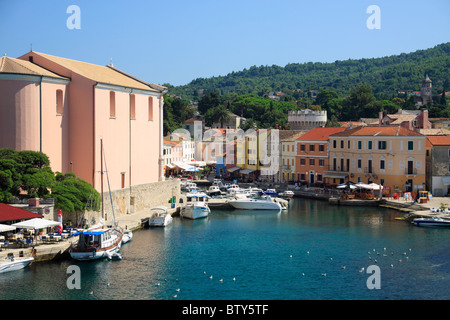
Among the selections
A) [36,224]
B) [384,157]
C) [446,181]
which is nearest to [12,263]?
[36,224]

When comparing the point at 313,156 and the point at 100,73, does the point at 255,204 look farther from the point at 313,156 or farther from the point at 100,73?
the point at 100,73

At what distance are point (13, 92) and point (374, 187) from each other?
26665mm

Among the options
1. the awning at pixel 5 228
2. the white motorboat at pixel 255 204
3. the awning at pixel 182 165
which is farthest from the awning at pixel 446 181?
the awning at pixel 5 228

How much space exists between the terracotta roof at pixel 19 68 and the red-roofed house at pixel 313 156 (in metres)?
27.1

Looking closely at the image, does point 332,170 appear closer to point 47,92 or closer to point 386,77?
point 47,92

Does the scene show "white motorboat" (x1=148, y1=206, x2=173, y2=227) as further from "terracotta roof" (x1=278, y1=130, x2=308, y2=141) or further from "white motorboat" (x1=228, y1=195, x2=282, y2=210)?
"terracotta roof" (x1=278, y1=130, x2=308, y2=141)

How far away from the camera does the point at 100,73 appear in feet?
126

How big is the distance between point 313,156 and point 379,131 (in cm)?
740

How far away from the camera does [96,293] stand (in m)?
22.5

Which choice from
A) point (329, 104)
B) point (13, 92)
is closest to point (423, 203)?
point (13, 92)

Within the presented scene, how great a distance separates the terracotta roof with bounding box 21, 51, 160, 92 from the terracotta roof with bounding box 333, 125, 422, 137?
1768 centimetres

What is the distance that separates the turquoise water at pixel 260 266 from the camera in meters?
22.6

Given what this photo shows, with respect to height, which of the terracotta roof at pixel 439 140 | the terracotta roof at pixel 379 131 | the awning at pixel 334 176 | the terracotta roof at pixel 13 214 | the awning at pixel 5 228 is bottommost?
the awning at pixel 5 228

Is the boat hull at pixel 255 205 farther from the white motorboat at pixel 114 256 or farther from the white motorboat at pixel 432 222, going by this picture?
the white motorboat at pixel 114 256
